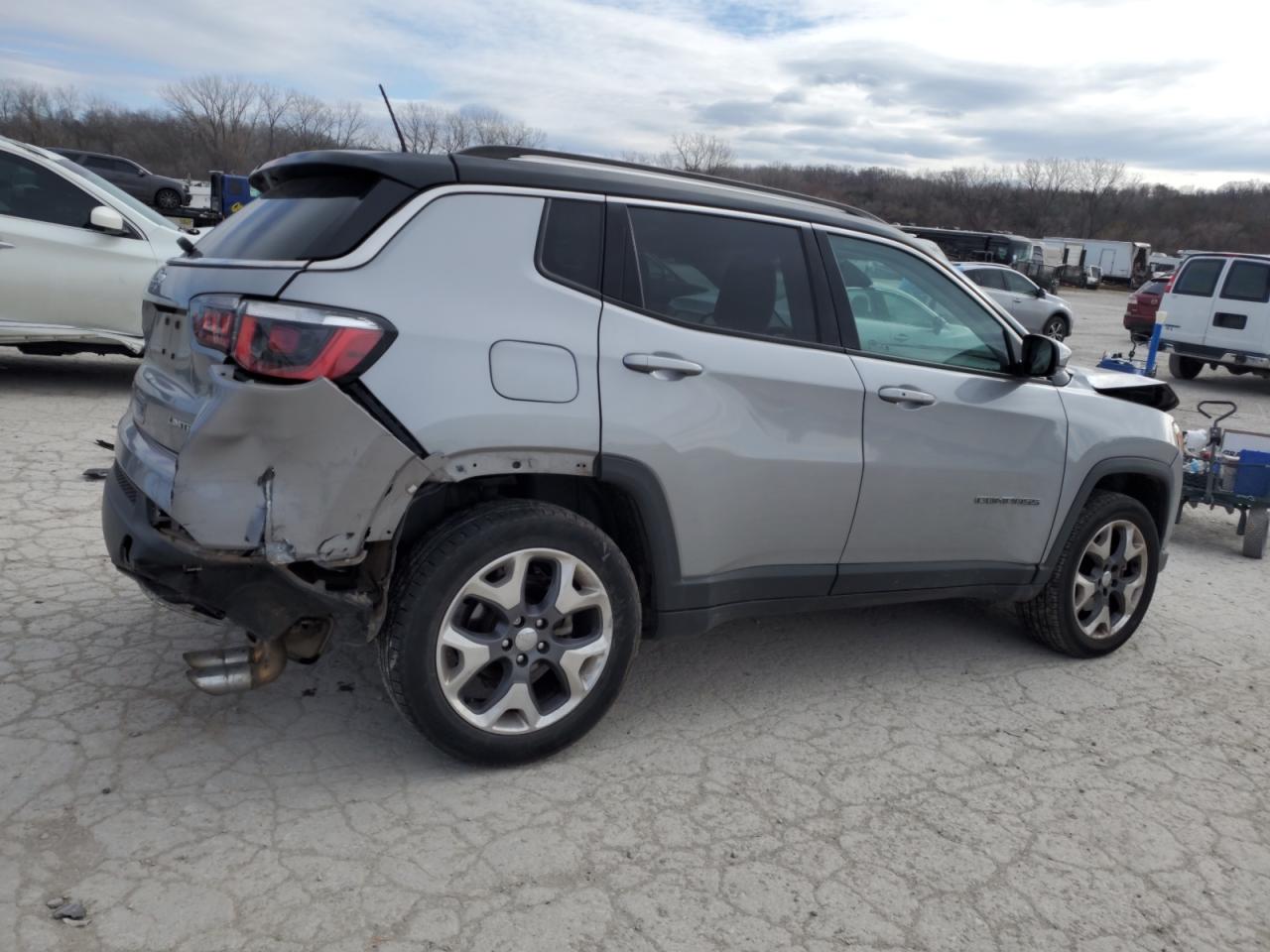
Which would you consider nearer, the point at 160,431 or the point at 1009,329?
the point at 160,431

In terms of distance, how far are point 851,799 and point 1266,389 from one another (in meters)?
16.2

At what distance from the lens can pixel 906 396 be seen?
3.79 m

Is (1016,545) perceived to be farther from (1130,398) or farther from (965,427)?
(1130,398)

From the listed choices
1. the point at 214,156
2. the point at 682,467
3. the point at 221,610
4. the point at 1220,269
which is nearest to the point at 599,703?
the point at 682,467

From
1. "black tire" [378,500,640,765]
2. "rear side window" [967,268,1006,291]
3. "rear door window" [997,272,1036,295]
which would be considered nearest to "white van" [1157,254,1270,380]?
"rear side window" [967,268,1006,291]

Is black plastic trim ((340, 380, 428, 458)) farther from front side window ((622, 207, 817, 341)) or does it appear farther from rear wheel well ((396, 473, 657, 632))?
front side window ((622, 207, 817, 341))

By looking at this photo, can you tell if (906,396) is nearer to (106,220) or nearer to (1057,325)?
(106,220)

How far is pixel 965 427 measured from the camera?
3.96 meters

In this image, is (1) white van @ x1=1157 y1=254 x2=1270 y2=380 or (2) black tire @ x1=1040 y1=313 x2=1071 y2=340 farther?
Result: (2) black tire @ x1=1040 y1=313 x2=1071 y2=340

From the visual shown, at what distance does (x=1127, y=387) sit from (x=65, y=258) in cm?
753

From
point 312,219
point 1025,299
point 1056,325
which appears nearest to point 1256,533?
point 312,219

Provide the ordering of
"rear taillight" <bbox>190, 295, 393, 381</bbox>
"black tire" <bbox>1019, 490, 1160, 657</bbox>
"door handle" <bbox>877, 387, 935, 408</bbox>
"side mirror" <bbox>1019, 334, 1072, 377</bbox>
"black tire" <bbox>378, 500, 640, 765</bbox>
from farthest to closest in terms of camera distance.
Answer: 1. "black tire" <bbox>1019, 490, 1160, 657</bbox>
2. "side mirror" <bbox>1019, 334, 1072, 377</bbox>
3. "door handle" <bbox>877, 387, 935, 408</bbox>
4. "black tire" <bbox>378, 500, 640, 765</bbox>
5. "rear taillight" <bbox>190, 295, 393, 381</bbox>

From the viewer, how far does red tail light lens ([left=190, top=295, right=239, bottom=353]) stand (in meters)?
2.87

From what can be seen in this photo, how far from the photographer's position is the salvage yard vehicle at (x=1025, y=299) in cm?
2222
